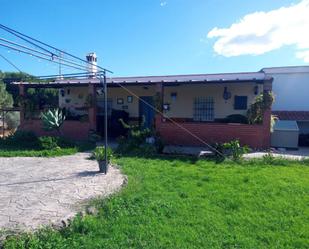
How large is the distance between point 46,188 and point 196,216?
3.31 metres

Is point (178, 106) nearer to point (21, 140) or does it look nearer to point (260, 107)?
point (260, 107)

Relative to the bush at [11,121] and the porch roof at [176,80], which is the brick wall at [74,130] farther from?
the bush at [11,121]

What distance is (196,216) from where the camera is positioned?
4.66m

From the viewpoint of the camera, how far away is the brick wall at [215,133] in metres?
11.6

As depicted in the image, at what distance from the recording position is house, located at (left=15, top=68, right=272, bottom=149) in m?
12.0

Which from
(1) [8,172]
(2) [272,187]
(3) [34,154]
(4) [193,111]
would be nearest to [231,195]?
(2) [272,187]

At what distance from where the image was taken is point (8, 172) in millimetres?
7777

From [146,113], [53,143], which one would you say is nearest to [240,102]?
[146,113]

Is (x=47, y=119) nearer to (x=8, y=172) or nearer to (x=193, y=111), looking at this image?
(x=8, y=172)

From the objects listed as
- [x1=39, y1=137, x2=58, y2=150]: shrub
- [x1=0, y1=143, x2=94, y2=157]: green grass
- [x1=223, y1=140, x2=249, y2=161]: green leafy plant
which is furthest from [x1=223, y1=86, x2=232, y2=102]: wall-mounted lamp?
[x1=39, y1=137, x2=58, y2=150]: shrub

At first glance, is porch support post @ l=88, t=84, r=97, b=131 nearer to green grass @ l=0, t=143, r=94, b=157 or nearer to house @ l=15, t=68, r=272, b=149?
house @ l=15, t=68, r=272, b=149

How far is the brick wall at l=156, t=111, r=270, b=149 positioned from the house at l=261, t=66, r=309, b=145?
5022 millimetres

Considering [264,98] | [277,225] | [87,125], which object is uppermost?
[264,98]

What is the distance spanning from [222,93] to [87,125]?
691 cm
